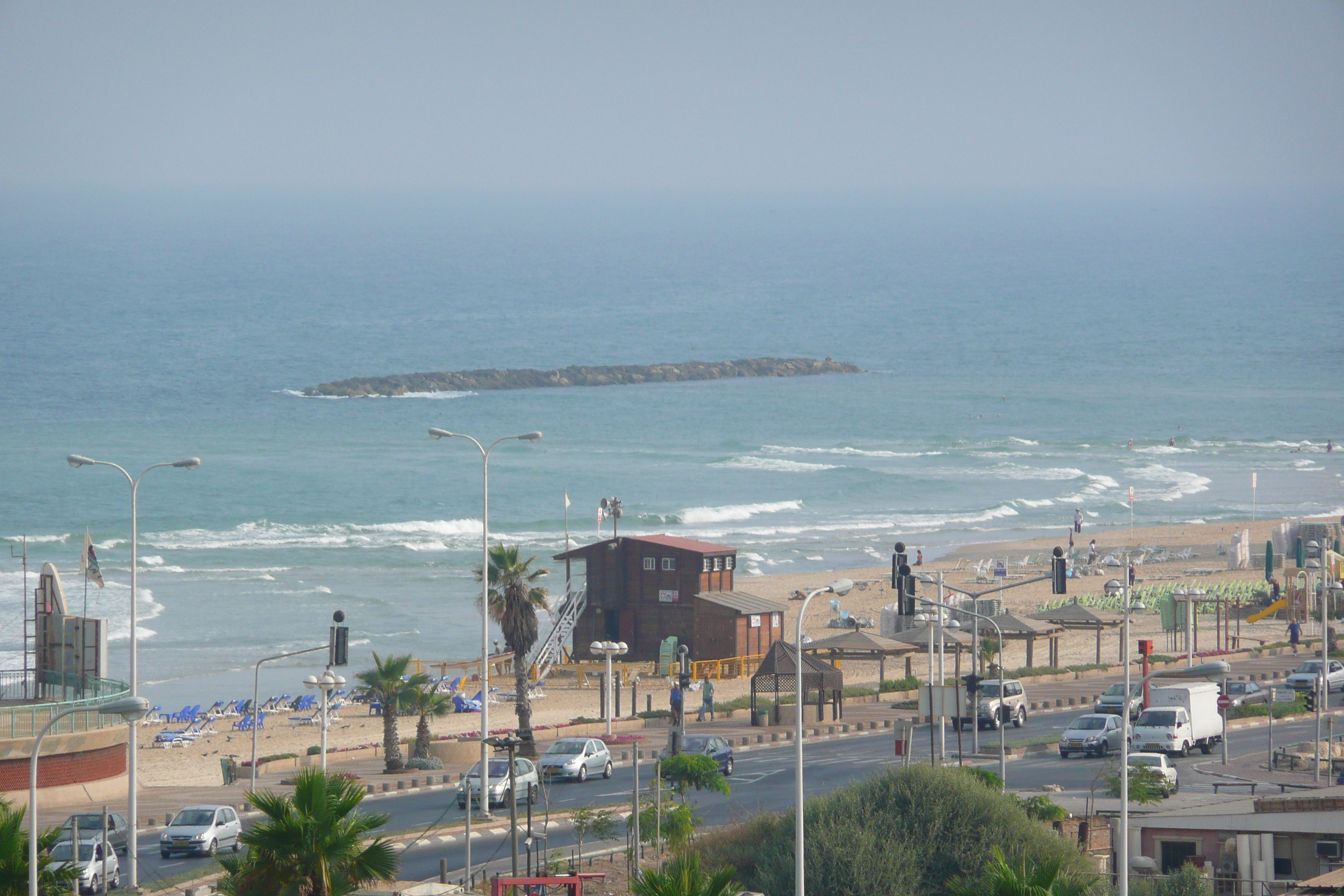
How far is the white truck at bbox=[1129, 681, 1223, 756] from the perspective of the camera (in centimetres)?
3631

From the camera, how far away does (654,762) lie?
116ft

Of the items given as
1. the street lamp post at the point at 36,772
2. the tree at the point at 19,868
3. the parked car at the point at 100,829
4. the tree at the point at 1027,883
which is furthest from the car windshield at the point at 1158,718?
the tree at the point at 19,868

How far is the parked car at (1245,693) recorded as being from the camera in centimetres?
4294

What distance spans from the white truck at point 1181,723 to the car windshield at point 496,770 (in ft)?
44.6

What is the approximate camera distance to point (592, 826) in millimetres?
27094

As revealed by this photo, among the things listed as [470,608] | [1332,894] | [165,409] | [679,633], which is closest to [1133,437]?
[165,409]

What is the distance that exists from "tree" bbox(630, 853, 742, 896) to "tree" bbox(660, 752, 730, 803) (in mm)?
10728

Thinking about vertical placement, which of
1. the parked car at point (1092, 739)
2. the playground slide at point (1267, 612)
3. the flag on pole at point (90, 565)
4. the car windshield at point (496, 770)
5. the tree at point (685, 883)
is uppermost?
the flag on pole at point (90, 565)

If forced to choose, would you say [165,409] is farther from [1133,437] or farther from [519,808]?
[519,808]

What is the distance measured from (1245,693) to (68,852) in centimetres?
3007

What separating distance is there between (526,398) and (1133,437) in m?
63.5

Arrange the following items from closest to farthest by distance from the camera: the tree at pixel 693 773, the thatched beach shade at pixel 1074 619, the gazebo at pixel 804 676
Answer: the tree at pixel 693 773
the gazebo at pixel 804 676
the thatched beach shade at pixel 1074 619

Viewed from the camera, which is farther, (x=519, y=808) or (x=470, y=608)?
(x=470, y=608)

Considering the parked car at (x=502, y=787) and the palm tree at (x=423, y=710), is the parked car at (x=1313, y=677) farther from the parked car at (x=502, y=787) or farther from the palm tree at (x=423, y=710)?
the palm tree at (x=423, y=710)
